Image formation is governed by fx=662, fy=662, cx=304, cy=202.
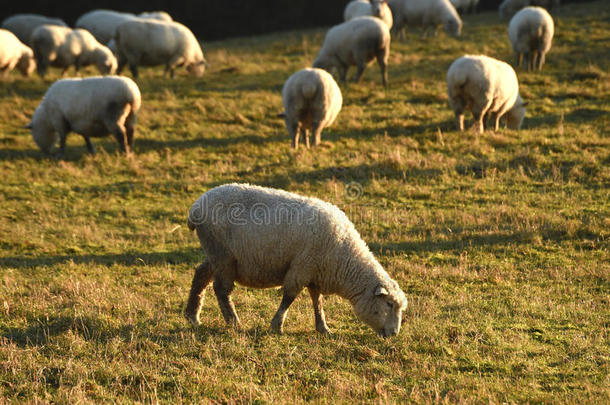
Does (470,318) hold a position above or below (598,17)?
below

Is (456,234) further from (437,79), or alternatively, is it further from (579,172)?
(437,79)

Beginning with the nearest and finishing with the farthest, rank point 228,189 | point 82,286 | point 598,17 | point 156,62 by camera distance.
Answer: point 228,189 → point 82,286 → point 156,62 → point 598,17

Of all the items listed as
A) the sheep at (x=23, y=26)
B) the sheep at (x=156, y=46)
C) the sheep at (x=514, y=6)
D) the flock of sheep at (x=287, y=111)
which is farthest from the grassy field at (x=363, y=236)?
the sheep at (x=514, y=6)

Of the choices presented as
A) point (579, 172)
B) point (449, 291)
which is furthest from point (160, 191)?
point (579, 172)

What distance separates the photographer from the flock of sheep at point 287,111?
255 inches

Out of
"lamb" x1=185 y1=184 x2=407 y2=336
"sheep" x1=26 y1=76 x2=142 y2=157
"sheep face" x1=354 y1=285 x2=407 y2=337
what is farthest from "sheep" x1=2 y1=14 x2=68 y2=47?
"sheep face" x1=354 y1=285 x2=407 y2=337

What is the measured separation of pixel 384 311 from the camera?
6.38 m

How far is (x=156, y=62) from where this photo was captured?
68.1 feet

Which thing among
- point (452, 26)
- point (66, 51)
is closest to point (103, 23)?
point (66, 51)

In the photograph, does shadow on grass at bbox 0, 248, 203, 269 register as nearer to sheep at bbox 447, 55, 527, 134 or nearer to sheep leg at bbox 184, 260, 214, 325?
sheep leg at bbox 184, 260, 214, 325

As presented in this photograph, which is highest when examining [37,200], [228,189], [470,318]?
[228,189]

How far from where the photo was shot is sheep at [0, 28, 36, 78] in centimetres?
1970

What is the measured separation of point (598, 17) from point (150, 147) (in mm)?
20365

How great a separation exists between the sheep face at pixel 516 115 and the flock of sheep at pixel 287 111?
0.9 inches
